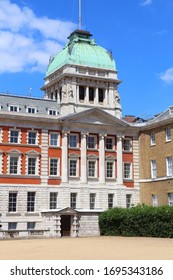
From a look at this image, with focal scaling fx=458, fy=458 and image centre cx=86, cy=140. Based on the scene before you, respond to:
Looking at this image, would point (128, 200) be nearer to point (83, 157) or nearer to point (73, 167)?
point (83, 157)

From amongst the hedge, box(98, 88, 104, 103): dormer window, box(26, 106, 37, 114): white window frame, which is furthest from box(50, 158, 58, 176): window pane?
box(98, 88, 104, 103): dormer window

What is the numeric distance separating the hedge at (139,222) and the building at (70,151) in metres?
1.94

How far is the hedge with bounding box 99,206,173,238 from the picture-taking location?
43219mm

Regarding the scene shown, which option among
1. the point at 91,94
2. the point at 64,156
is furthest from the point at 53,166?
the point at 91,94

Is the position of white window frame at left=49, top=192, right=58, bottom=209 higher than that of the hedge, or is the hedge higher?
white window frame at left=49, top=192, right=58, bottom=209

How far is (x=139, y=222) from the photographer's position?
45.8m

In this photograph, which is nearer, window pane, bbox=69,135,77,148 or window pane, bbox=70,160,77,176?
window pane, bbox=70,160,77,176

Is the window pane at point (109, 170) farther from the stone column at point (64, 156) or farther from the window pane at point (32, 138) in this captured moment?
the window pane at point (32, 138)

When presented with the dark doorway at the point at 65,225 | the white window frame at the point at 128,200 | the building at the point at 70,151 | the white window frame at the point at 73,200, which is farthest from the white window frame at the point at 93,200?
the dark doorway at the point at 65,225

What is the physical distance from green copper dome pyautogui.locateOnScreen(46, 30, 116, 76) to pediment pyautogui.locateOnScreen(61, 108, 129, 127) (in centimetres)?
709

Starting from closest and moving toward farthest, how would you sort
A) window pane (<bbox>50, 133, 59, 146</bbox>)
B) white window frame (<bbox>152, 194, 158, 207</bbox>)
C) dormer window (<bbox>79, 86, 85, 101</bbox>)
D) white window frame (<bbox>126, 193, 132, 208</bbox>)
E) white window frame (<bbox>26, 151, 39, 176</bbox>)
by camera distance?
white window frame (<bbox>26, 151, 39, 176</bbox>), window pane (<bbox>50, 133, 59, 146</bbox>), white window frame (<bbox>152, 194, 158, 207</bbox>), white window frame (<bbox>126, 193, 132, 208</bbox>), dormer window (<bbox>79, 86, 85, 101</bbox>)

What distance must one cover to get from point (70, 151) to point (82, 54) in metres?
13.7

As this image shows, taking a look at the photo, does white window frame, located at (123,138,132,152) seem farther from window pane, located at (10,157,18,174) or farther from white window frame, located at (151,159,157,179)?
window pane, located at (10,157,18,174)

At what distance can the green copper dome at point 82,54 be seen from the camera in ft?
196
